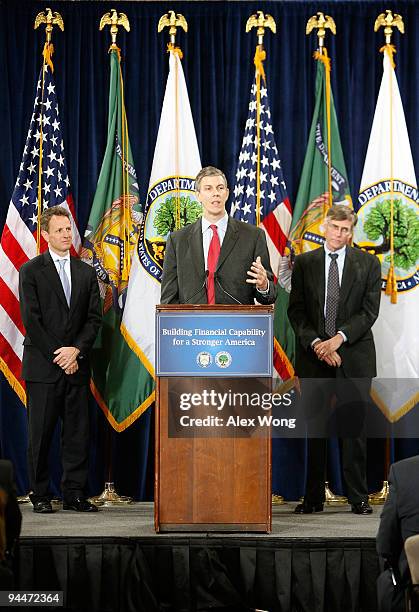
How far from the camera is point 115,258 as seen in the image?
256 inches

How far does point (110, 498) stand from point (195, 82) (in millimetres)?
2856

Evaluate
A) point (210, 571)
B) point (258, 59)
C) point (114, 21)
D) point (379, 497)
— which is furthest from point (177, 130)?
point (210, 571)

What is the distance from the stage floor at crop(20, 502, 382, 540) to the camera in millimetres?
4785

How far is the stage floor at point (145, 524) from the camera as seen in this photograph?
15.7 ft

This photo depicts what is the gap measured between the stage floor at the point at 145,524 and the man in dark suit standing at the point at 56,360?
0.86 ft

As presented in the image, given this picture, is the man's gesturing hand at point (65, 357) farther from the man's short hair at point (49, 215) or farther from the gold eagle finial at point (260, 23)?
the gold eagle finial at point (260, 23)

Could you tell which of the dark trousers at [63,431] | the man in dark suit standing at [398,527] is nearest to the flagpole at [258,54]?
the dark trousers at [63,431]

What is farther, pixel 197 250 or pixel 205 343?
pixel 197 250

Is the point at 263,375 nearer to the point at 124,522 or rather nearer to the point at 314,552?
the point at 314,552

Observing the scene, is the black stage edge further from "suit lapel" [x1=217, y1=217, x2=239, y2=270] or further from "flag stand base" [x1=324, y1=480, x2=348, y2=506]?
"flag stand base" [x1=324, y1=480, x2=348, y2=506]

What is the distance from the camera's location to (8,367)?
637 centimetres

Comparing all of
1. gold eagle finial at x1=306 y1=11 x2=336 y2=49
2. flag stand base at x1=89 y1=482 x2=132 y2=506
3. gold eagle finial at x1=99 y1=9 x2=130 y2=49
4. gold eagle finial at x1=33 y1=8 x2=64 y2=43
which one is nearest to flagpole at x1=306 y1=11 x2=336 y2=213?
gold eagle finial at x1=306 y1=11 x2=336 y2=49

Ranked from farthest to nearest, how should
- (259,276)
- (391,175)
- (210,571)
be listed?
(391,175), (259,276), (210,571)

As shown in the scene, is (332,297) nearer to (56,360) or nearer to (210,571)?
(56,360)
